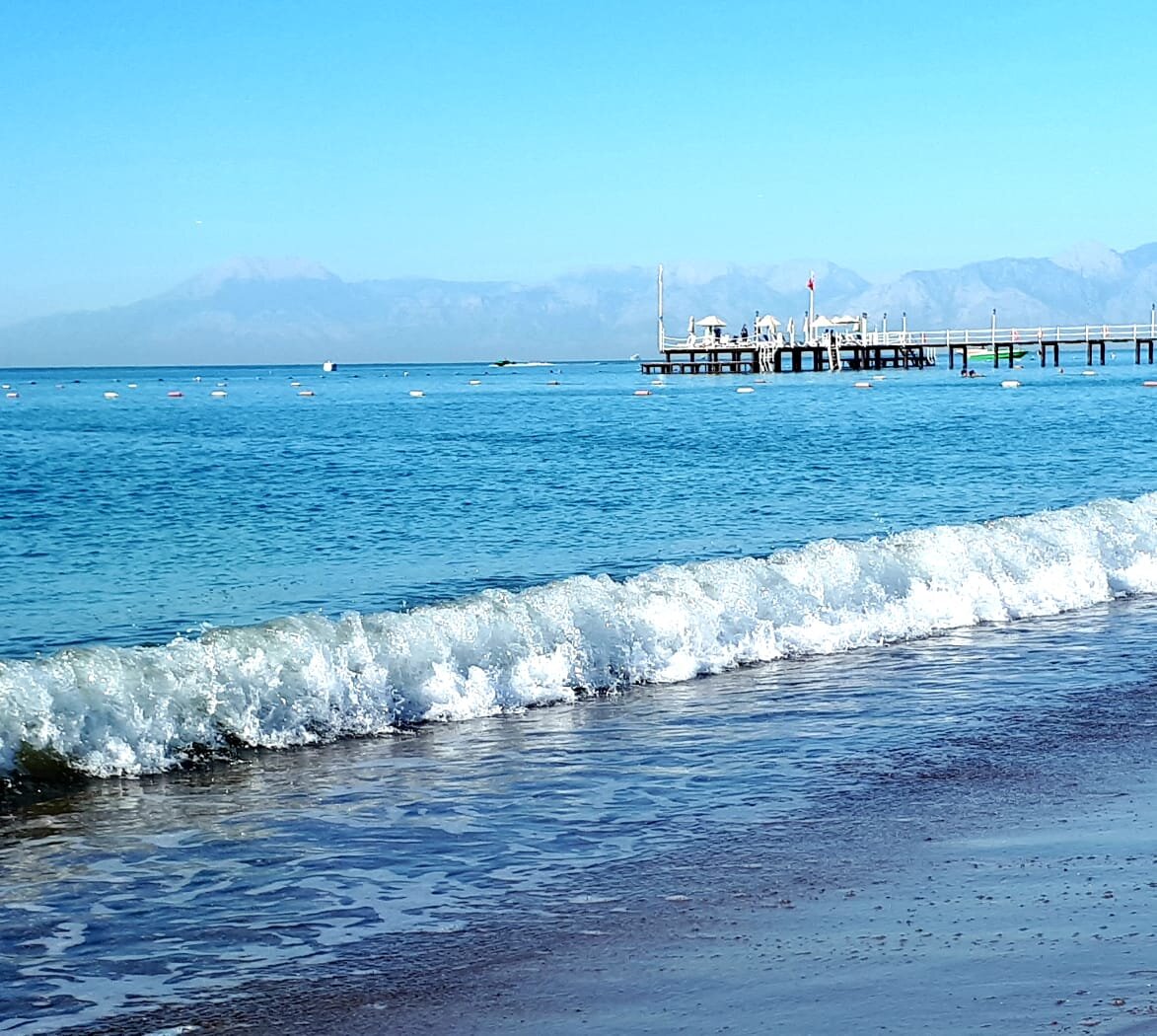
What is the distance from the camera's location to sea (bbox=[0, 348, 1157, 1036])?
19.5 feet

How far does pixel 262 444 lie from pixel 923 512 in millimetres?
29107

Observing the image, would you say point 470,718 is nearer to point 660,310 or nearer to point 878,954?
point 878,954

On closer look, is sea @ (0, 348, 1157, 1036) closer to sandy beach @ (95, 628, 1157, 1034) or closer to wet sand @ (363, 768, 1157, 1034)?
sandy beach @ (95, 628, 1157, 1034)

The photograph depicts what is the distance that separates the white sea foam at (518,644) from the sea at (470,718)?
0.10ft

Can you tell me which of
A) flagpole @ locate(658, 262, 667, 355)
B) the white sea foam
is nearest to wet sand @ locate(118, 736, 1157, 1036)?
the white sea foam

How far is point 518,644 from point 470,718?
1223 mm

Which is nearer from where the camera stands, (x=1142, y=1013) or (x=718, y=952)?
(x=1142, y=1013)

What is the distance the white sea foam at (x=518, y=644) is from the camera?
9.38 m

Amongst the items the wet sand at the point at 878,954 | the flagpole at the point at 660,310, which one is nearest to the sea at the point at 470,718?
the wet sand at the point at 878,954

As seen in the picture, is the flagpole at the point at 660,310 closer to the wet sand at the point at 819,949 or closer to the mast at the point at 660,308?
Answer: the mast at the point at 660,308

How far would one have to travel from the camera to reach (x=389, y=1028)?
15.7 ft

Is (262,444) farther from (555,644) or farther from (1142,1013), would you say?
(1142,1013)

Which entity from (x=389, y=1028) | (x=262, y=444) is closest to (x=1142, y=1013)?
(x=389, y=1028)

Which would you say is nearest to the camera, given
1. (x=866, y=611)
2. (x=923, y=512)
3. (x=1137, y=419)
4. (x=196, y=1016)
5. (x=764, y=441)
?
(x=196, y=1016)
